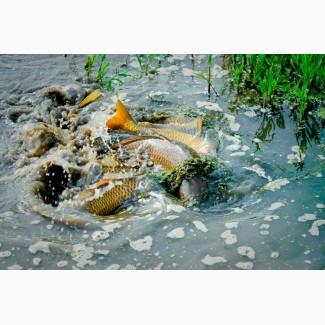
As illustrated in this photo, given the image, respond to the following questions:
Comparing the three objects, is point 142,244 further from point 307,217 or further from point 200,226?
point 307,217

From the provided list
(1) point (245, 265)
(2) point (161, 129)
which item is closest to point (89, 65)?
(2) point (161, 129)

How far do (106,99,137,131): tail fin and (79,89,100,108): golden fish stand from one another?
446 millimetres

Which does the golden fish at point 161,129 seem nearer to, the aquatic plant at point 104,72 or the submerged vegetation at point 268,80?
the submerged vegetation at point 268,80

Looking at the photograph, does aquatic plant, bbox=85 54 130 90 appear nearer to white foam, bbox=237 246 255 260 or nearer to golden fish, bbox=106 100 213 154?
golden fish, bbox=106 100 213 154

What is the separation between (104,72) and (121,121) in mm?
827

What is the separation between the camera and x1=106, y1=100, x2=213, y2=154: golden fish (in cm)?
391

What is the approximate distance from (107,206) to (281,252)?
3.47 ft

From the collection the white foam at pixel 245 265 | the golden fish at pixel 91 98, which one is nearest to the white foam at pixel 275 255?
the white foam at pixel 245 265

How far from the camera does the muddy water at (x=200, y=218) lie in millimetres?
2988

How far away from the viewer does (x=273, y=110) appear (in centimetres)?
435

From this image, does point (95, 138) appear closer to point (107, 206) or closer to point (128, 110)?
point (128, 110)

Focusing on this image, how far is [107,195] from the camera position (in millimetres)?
3424

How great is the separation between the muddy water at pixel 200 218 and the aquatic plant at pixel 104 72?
45 centimetres

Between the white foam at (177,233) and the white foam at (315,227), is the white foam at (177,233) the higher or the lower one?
the lower one
